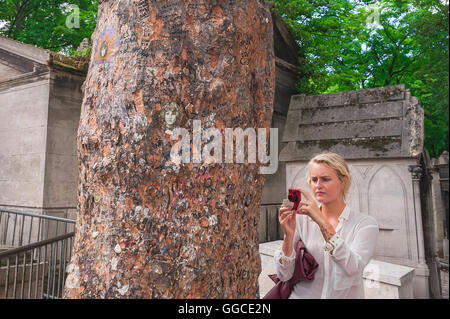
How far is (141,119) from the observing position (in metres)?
1.41

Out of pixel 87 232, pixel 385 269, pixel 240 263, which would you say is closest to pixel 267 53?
pixel 240 263

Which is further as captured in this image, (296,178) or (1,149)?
(1,149)

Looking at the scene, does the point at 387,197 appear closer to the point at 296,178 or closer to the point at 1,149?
the point at 296,178

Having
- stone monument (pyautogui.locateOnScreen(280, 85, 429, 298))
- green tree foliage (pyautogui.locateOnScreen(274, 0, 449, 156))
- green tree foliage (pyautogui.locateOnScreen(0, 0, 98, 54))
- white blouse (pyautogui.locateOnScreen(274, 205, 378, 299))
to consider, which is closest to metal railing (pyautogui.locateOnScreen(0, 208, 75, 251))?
stone monument (pyautogui.locateOnScreen(280, 85, 429, 298))

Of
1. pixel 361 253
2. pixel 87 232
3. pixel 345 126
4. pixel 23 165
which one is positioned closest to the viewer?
pixel 87 232

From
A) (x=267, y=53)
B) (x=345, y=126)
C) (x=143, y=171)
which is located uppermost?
(x=345, y=126)

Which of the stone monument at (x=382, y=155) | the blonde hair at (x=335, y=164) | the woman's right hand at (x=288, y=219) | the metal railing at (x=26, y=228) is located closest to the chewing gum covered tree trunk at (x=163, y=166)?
the woman's right hand at (x=288, y=219)

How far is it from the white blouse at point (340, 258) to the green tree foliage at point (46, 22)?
1093 centimetres

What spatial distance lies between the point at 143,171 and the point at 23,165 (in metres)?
7.12

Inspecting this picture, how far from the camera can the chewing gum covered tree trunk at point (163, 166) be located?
1.36 meters

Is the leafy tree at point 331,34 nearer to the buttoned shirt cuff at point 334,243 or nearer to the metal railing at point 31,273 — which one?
the metal railing at point 31,273

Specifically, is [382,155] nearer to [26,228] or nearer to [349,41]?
[349,41]

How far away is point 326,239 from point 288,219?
0.70ft
